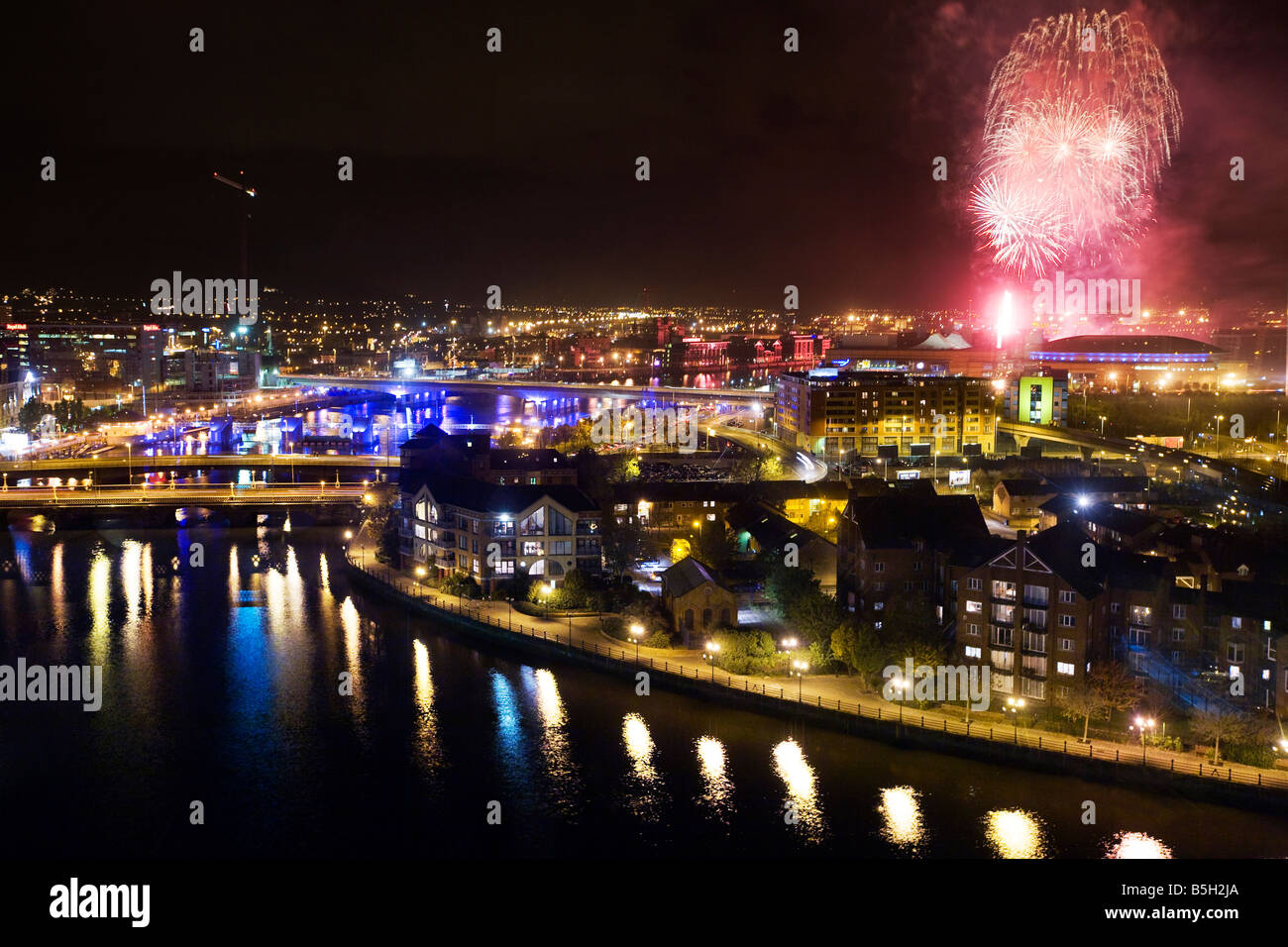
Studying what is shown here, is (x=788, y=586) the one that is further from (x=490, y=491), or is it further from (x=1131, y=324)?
(x=1131, y=324)

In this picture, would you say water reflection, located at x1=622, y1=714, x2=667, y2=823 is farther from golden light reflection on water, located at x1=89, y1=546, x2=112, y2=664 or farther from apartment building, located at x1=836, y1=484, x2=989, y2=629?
golden light reflection on water, located at x1=89, y1=546, x2=112, y2=664

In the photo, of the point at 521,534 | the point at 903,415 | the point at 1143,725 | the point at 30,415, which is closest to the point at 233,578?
the point at 521,534

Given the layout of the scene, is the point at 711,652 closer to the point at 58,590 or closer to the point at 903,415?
the point at 58,590

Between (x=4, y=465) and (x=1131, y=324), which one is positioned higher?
(x=1131, y=324)

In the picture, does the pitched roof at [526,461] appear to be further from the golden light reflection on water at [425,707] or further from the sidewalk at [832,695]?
the golden light reflection on water at [425,707]

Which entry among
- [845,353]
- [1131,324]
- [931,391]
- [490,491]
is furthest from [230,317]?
[490,491]

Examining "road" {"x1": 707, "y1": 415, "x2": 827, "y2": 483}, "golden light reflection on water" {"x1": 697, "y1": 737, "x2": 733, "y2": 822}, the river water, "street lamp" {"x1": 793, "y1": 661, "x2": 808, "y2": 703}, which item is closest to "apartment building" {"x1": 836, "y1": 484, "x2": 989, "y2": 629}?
"street lamp" {"x1": 793, "y1": 661, "x2": 808, "y2": 703}
